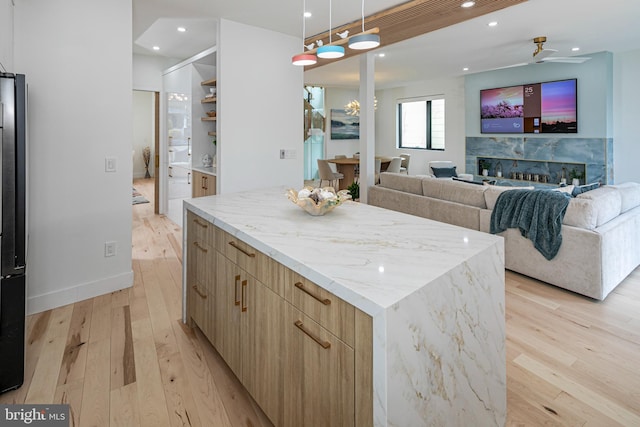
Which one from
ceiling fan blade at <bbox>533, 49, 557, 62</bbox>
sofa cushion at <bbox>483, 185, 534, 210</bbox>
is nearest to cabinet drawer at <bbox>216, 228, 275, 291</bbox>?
sofa cushion at <bbox>483, 185, 534, 210</bbox>

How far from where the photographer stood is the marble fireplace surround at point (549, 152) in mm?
5945

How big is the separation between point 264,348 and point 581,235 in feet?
9.02

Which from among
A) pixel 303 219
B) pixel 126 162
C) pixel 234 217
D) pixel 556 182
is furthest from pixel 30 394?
pixel 556 182

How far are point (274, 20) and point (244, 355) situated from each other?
11.2 feet

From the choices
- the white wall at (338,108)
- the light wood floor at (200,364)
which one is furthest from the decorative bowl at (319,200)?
the white wall at (338,108)

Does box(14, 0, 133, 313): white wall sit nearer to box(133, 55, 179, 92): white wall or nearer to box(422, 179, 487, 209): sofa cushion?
box(133, 55, 179, 92): white wall

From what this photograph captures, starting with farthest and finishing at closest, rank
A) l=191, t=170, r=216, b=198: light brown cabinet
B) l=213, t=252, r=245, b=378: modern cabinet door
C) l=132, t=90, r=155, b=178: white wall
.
Answer: l=132, t=90, r=155, b=178: white wall < l=191, t=170, r=216, b=198: light brown cabinet < l=213, t=252, r=245, b=378: modern cabinet door

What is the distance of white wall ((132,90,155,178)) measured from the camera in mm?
11234

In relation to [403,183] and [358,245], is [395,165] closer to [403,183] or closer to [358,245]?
[403,183]

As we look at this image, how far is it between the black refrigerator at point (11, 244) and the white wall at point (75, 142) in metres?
0.95

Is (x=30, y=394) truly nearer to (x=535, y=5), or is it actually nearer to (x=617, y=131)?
(x=535, y=5)

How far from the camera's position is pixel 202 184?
15.4 feet

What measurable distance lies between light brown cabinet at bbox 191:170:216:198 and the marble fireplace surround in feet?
19.2

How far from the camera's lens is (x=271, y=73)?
13.9ft
